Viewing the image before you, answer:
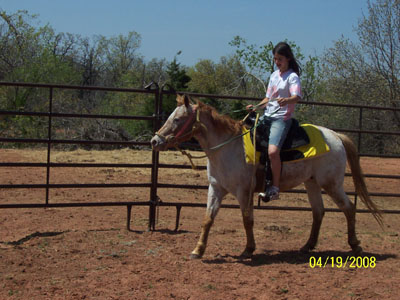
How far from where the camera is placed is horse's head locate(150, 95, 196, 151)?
15.1ft

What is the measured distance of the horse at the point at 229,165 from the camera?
469 cm

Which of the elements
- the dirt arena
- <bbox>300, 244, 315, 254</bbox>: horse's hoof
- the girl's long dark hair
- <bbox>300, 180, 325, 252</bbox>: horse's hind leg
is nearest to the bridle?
the girl's long dark hair

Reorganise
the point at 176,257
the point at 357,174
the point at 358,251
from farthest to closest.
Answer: the point at 357,174 < the point at 358,251 < the point at 176,257

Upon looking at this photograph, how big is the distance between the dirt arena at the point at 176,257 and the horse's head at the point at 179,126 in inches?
50.8

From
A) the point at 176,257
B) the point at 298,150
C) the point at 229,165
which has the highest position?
the point at 298,150

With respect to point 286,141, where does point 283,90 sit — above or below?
above

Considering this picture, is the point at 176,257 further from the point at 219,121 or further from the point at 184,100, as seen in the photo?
the point at 184,100

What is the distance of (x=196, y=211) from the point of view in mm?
7988

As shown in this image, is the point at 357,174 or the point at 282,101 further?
the point at 357,174

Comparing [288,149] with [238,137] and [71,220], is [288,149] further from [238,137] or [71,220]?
[71,220]

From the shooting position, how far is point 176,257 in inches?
187

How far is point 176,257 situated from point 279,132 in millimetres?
1782

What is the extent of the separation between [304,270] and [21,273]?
2.78 metres

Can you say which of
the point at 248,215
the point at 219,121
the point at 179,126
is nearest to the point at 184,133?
the point at 179,126
